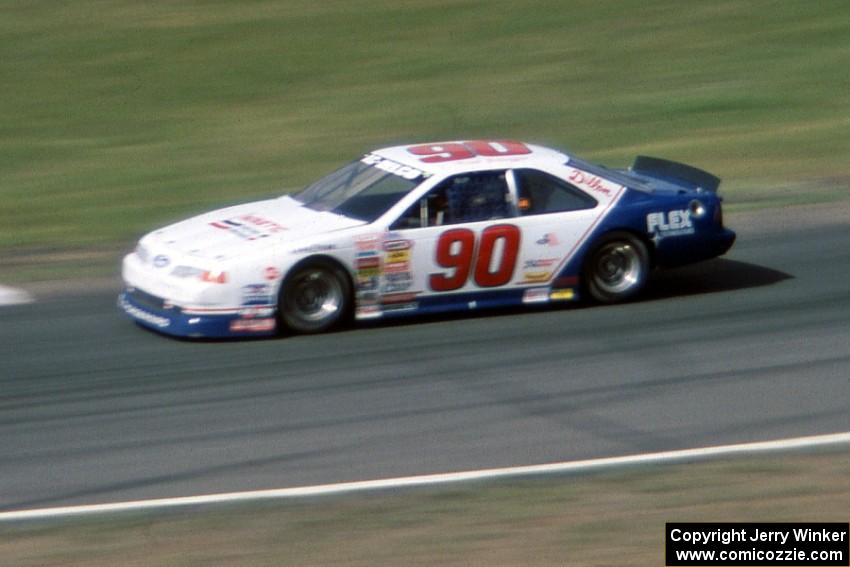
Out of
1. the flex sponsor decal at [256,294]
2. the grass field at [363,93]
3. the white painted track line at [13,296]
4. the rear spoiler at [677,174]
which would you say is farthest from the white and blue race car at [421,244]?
the grass field at [363,93]

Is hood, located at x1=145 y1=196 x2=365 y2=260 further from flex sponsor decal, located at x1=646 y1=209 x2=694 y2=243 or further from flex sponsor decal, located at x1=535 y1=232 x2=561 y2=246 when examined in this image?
flex sponsor decal, located at x1=646 y1=209 x2=694 y2=243

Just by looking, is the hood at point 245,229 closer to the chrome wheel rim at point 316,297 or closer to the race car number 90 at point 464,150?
the chrome wheel rim at point 316,297

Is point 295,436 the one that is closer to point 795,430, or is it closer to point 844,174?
point 795,430

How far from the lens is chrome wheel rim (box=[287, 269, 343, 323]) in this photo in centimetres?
1030

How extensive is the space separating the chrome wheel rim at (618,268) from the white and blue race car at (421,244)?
11 mm

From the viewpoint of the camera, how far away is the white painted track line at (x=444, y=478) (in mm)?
7031

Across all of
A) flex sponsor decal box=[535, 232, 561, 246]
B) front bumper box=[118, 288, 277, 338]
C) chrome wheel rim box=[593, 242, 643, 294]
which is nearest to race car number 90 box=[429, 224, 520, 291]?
flex sponsor decal box=[535, 232, 561, 246]

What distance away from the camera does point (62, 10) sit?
24172mm

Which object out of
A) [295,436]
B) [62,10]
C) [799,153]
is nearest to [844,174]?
[799,153]

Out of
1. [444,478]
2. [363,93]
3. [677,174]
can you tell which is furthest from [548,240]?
[363,93]

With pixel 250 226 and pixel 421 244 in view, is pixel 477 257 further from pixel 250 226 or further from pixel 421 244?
pixel 250 226

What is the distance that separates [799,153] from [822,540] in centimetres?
1154

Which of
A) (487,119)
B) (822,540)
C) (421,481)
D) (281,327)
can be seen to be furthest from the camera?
(487,119)

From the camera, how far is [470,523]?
6.66 metres
